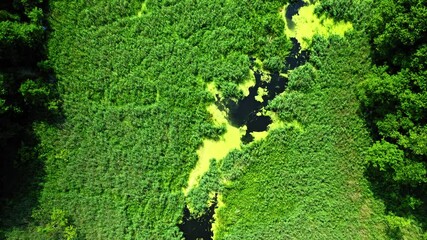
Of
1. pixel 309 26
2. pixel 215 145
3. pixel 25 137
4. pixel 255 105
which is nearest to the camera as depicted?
pixel 25 137

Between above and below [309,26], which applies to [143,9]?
above

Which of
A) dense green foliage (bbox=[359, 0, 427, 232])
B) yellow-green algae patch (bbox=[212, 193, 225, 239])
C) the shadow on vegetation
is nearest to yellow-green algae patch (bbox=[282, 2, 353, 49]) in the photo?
dense green foliage (bbox=[359, 0, 427, 232])

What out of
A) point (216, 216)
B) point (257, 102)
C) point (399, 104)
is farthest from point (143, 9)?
point (399, 104)

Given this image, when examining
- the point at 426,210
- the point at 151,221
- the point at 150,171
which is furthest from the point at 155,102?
the point at 426,210

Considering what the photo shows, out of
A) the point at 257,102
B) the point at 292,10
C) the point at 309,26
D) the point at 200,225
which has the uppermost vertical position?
the point at 292,10

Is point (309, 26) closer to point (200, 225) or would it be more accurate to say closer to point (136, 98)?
point (136, 98)

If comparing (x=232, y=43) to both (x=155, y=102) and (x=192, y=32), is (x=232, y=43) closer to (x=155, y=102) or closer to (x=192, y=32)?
(x=192, y=32)
